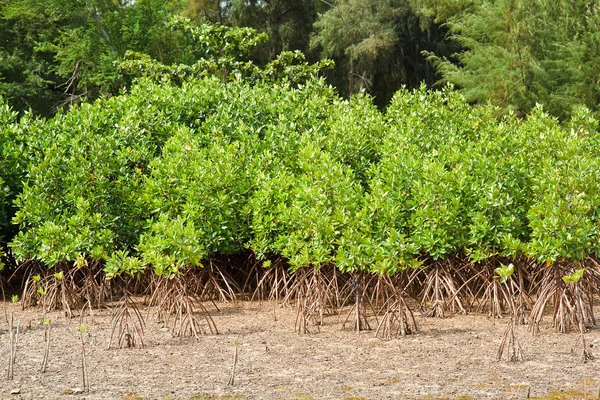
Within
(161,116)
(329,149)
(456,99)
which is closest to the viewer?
(329,149)

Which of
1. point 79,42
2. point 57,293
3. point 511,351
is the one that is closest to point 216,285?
point 57,293

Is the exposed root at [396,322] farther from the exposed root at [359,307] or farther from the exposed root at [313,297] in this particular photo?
the exposed root at [313,297]

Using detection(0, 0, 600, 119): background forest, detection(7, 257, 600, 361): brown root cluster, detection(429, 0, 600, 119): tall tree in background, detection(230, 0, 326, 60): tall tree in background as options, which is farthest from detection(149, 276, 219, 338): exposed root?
detection(230, 0, 326, 60): tall tree in background

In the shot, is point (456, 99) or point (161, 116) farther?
point (456, 99)

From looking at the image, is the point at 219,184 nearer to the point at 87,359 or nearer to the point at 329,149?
the point at 329,149

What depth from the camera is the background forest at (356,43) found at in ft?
67.9

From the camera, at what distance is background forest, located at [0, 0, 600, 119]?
20688 millimetres

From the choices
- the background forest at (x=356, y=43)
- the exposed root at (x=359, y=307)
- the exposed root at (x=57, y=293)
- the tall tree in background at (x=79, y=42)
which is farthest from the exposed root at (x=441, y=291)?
the tall tree in background at (x=79, y=42)

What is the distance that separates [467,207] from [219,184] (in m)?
2.51

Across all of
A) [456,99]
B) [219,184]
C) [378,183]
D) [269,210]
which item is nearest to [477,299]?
[378,183]

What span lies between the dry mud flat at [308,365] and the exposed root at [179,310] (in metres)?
0.12

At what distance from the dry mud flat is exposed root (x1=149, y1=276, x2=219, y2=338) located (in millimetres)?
118

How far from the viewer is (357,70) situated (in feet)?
101

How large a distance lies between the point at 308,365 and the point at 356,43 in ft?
82.3
